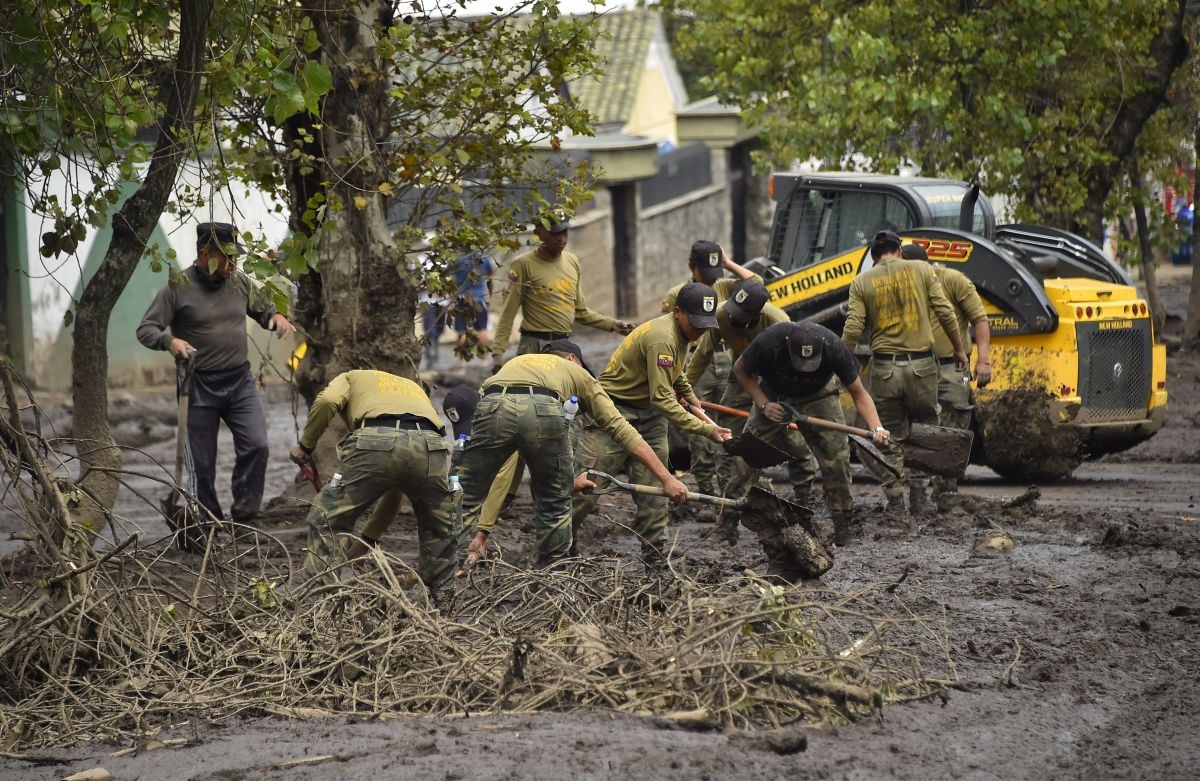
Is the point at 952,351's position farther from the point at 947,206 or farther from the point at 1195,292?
the point at 1195,292

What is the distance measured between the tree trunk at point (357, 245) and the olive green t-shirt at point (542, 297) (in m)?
0.85

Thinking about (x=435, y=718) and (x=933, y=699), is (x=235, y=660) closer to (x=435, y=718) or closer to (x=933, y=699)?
(x=435, y=718)

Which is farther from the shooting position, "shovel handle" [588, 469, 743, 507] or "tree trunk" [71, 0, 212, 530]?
"shovel handle" [588, 469, 743, 507]

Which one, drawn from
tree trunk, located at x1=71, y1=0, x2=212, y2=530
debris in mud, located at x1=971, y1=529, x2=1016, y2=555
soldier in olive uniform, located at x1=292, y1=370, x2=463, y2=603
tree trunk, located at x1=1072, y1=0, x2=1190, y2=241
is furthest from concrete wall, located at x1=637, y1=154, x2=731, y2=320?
soldier in olive uniform, located at x1=292, y1=370, x2=463, y2=603

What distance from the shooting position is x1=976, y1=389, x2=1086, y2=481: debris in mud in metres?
10.3

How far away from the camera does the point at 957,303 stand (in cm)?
972

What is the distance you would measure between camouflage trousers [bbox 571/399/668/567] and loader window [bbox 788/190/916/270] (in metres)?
3.60

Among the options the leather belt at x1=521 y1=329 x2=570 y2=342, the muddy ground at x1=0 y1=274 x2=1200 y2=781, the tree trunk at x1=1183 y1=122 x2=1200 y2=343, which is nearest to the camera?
the muddy ground at x1=0 y1=274 x2=1200 y2=781

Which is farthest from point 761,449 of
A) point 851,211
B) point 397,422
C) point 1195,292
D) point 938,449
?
point 1195,292

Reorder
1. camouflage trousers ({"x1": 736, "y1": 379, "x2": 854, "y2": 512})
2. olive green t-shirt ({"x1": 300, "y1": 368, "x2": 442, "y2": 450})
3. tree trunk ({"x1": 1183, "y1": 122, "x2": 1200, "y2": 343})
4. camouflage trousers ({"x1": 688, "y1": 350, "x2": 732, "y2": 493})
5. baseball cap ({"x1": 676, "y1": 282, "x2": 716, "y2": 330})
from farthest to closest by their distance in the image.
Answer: tree trunk ({"x1": 1183, "y1": 122, "x2": 1200, "y2": 343})
camouflage trousers ({"x1": 688, "y1": 350, "x2": 732, "y2": 493})
camouflage trousers ({"x1": 736, "y1": 379, "x2": 854, "y2": 512})
baseball cap ({"x1": 676, "y1": 282, "x2": 716, "y2": 330})
olive green t-shirt ({"x1": 300, "y1": 368, "x2": 442, "y2": 450})

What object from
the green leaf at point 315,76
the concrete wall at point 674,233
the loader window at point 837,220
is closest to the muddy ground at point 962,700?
the loader window at point 837,220

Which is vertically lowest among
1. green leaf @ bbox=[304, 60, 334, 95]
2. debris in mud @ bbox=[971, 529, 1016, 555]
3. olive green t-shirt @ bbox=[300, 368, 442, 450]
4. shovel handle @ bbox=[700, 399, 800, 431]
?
debris in mud @ bbox=[971, 529, 1016, 555]

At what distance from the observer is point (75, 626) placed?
6.02 m

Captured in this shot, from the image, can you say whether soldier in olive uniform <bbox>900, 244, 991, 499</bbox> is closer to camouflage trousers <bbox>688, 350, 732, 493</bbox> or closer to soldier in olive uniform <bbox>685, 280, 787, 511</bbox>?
soldier in olive uniform <bbox>685, 280, 787, 511</bbox>
